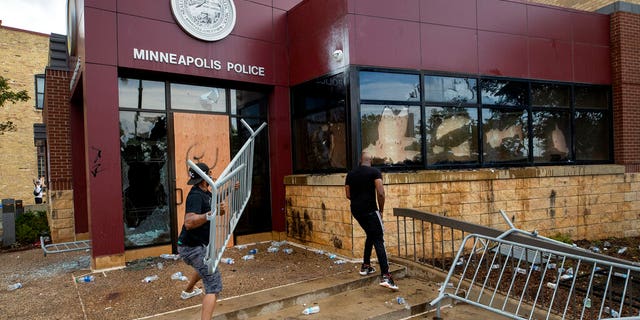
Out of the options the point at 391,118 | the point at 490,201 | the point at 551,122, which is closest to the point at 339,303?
the point at 391,118

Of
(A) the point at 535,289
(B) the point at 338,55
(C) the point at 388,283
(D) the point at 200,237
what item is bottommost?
(A) the point at 535,289

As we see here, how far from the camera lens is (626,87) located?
9.16 m

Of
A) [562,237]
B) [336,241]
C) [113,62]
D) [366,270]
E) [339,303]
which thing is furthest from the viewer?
[562,237]

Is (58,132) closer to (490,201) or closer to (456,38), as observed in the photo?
(456,38)

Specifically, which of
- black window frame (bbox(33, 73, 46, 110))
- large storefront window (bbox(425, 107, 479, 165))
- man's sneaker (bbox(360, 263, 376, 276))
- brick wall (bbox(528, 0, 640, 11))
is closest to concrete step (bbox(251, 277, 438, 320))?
man's sneaker (bbox(360, 263, 376, 276))

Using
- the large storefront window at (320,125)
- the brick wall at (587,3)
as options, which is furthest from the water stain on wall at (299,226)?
the brick wall at (587,3)

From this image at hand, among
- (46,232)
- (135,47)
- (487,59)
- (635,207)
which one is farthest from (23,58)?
(635,207)

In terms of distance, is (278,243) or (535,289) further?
(278,243)

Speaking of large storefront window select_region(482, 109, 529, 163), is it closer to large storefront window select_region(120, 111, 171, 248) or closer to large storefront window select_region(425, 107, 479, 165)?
large storefront window select_region(425, 107, 479, 165)

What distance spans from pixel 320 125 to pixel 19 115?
2156cm

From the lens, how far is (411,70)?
24.1 ft

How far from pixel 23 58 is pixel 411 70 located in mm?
23222

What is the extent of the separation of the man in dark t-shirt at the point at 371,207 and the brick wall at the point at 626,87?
23.3 ft

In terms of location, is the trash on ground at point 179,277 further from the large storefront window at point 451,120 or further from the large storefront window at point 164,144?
the large storefront window at point 451,120
